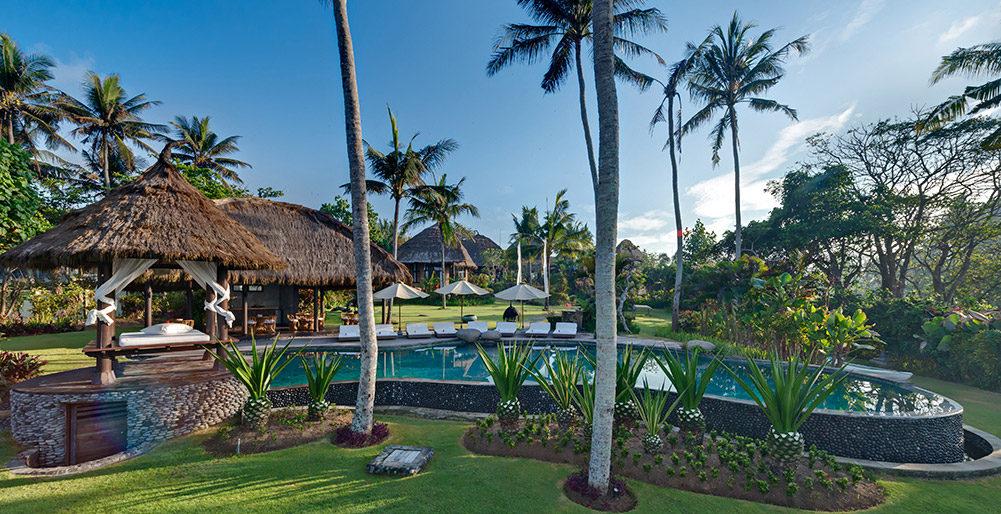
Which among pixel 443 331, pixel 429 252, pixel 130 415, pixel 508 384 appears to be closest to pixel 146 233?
pixel 130 415

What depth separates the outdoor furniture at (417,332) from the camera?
1273 cm

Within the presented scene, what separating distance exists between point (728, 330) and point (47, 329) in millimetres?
22718

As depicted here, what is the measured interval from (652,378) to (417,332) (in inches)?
298

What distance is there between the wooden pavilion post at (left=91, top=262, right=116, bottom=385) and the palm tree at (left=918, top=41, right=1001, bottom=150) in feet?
64.2

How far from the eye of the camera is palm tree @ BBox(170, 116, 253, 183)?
952 inches

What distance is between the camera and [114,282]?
6133 mm

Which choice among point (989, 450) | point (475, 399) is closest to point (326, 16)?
point (475, 399)

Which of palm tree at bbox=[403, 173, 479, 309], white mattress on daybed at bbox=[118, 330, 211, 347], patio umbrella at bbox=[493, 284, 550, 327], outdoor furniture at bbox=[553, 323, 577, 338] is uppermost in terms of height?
palm tree at bbox=[403, 173, 479, 309]

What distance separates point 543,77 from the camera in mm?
13695

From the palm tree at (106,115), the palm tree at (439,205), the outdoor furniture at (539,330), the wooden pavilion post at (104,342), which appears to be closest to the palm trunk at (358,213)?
the wooden pavilion post at (104,342)

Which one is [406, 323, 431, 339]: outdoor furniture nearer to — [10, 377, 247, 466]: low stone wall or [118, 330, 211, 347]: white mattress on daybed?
[118, 330, 211, 347]: white mattress on daybed

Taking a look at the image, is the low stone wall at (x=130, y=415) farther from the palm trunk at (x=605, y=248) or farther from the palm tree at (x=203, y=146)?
the palm tree at (x=203, y=146)

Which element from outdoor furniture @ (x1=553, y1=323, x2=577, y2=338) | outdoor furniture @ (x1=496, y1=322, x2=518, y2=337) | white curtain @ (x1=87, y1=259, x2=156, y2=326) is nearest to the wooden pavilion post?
white curtain @ (x1=87, y1=259, x2=156, y2=326)

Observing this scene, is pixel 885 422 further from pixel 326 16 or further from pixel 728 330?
pixel 326 16
